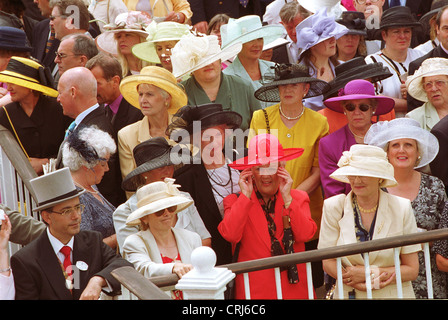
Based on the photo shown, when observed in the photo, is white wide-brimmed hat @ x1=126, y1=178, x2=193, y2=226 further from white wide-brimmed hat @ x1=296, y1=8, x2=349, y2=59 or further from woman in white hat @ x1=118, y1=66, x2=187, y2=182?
white wide-brimmed hat @ x1=296, y1=8, x2=349, y2=59

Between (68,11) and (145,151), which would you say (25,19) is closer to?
→ (68,11)

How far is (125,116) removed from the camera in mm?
6176

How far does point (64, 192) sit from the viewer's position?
429 centimetres

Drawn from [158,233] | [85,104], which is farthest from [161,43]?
[158,233]

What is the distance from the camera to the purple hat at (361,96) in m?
5.55

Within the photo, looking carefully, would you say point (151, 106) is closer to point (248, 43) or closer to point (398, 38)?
point (248, 43)

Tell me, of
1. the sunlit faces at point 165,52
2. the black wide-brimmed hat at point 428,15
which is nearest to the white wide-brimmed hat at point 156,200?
the sunlit faces at point 165,52

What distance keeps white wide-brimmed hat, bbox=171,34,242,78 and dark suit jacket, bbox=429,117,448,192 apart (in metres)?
1.80

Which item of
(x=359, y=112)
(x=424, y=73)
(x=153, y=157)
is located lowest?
(x=153, y=157)

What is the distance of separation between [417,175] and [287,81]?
1263mm

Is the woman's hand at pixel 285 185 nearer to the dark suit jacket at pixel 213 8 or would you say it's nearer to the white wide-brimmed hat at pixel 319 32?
the white wide-brimmed hat at pixel 319 32

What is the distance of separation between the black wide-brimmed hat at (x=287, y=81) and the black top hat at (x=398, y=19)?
1.29 meters

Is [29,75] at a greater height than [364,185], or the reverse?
[29,75]

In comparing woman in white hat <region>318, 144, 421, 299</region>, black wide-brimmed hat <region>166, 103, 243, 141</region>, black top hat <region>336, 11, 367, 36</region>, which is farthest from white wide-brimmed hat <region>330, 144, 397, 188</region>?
black top hat <region>336, 11, 367, 36</region>
